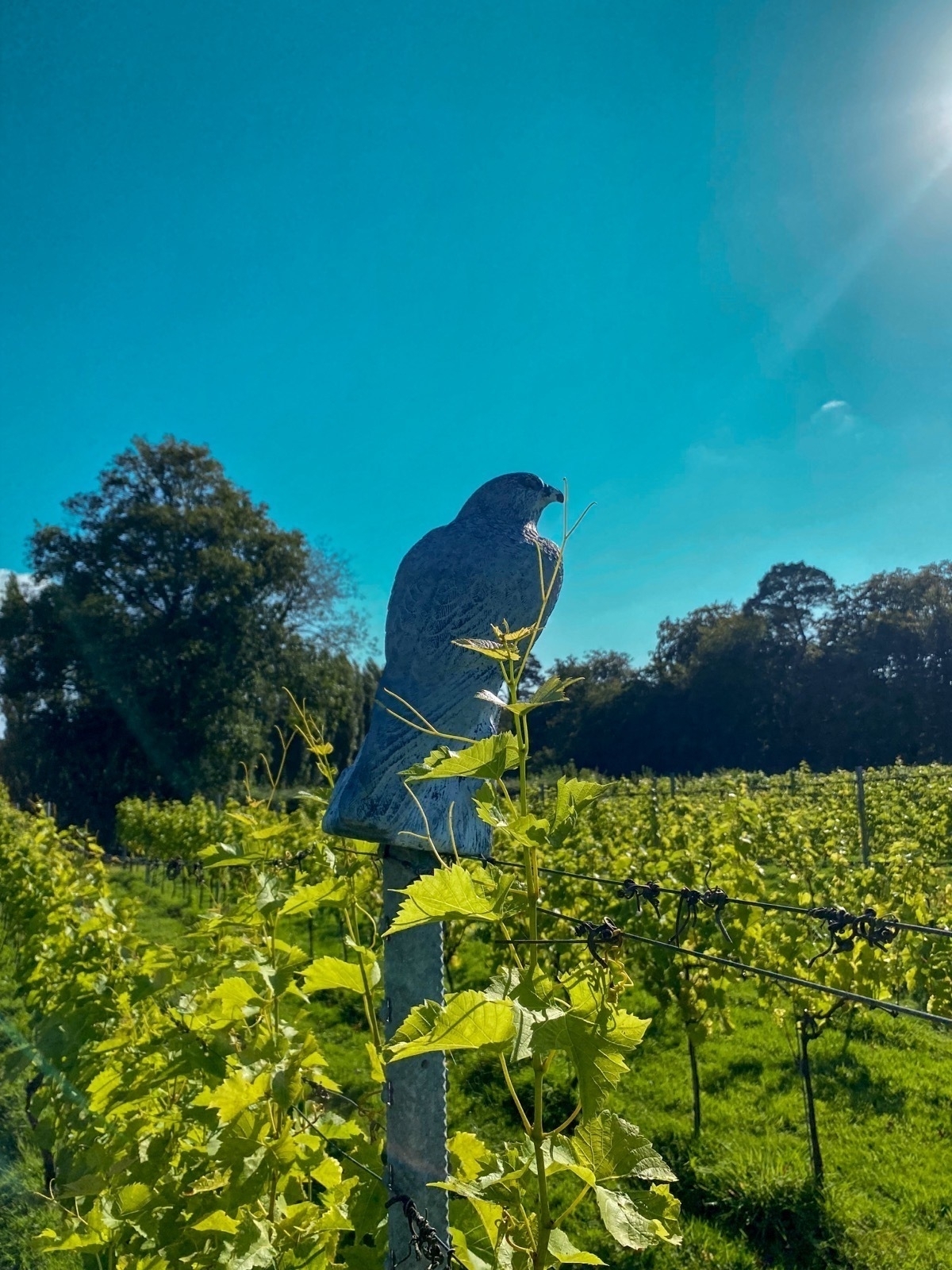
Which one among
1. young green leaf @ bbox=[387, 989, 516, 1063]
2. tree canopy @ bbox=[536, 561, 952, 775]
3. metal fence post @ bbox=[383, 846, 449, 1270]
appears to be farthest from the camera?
tree canopy @ bbox=[536, 561, 952, 775]

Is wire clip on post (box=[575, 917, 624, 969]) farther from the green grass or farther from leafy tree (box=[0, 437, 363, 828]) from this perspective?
leafy tree (box=[0, 437, 363, 828])

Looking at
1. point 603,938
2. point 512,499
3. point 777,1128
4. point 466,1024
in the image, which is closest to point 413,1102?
point 603,938

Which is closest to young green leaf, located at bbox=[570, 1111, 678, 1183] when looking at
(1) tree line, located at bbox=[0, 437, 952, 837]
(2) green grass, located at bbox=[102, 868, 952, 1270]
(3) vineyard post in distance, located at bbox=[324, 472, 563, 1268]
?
(3) vineyard post in distance, located at bbox=[324, 472, 563, 1268]

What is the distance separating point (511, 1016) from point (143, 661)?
83.2ft

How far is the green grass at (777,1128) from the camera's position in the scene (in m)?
3.75

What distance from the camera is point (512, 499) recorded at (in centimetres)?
211

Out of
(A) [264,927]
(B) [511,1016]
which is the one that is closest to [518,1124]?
(A) [264,927]

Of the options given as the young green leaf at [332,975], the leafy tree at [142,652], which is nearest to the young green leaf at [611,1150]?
the young green leaf at [332,975]

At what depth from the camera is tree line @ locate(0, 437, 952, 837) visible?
2453cm

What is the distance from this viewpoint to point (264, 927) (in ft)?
7.04

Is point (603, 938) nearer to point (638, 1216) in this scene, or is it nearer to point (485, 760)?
point (638, 1216)

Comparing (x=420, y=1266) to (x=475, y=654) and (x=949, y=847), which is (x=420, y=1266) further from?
(x=949, y=847)

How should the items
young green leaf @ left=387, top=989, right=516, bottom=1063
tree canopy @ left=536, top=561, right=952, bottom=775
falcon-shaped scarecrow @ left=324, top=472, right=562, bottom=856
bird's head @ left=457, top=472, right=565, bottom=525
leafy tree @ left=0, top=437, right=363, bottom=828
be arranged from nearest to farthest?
young green leaf @ left=387, top=989, right=516, bottom=1063, falcon-shaped scarecrow @ left=324, top=472, right=562, bottom=856, bird's head @ left=457, top=472, right=565, bottom=525, leafy tree @ left=0, top=437, right=363, bottom=828, tree canopy @ left=536, top=561, right=952, bottom=775

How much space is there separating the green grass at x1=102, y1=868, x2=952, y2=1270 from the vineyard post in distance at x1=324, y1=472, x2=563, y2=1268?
7.41 feet
